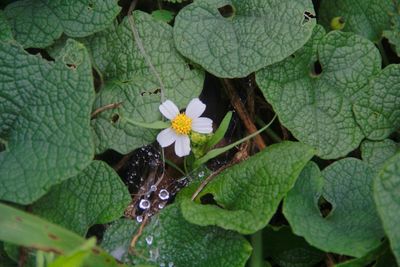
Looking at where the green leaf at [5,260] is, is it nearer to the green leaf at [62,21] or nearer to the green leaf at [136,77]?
the green leaf at [136,77]

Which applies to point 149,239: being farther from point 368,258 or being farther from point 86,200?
point 368,258

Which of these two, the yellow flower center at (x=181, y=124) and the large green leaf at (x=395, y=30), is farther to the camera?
the large green leaf at (x=395, y=30)

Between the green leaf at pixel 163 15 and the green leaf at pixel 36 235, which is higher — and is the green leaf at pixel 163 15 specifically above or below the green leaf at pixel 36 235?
above

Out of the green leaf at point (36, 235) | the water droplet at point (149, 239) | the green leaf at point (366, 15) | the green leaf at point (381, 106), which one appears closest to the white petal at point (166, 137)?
the water droplet at point (149, 239)

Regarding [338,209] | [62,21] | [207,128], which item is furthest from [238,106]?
[62,21]

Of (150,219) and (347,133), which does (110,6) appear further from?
(347,133)
